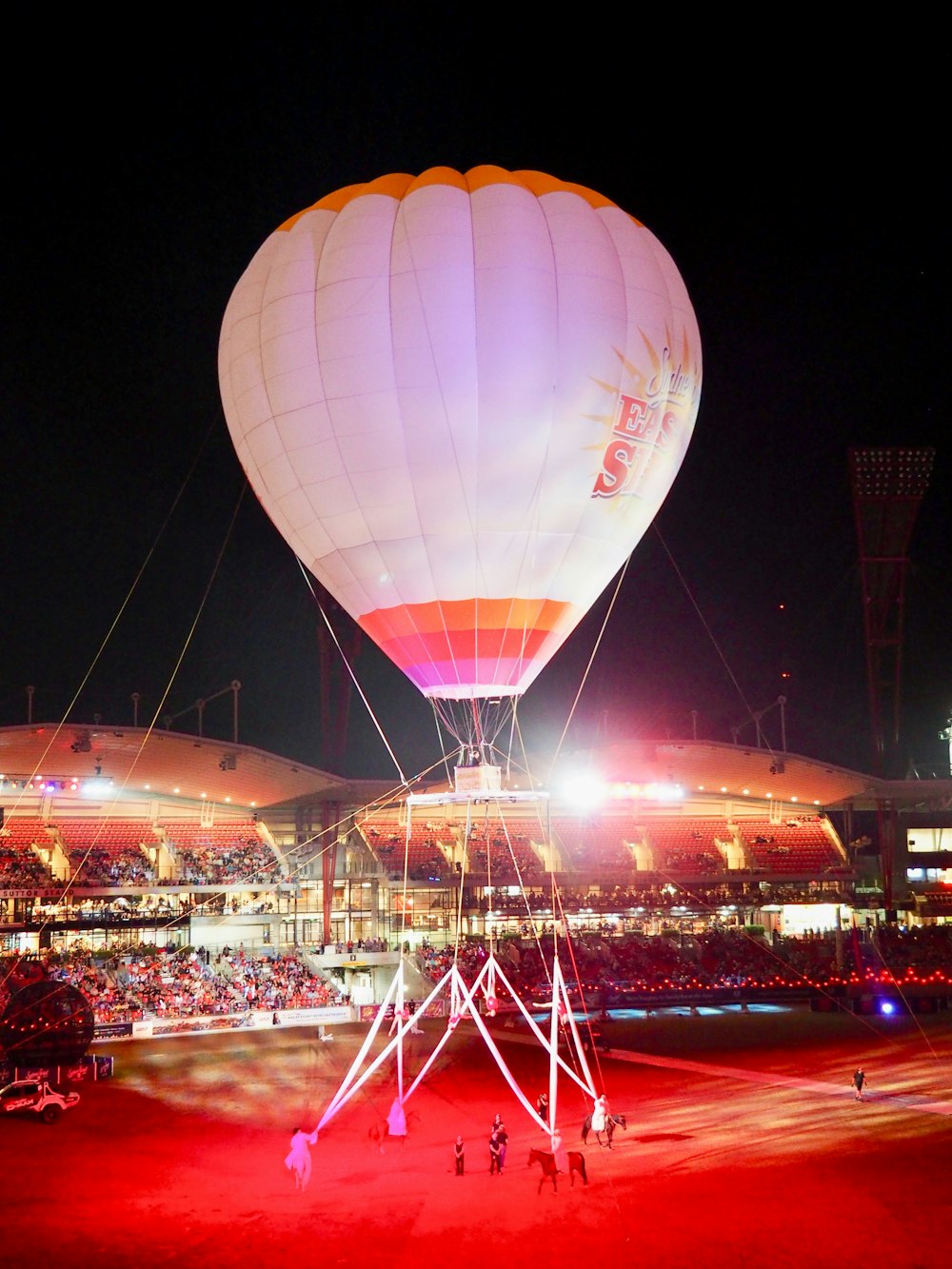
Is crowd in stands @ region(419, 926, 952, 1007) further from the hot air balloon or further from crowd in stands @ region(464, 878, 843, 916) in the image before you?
the hot air balloon

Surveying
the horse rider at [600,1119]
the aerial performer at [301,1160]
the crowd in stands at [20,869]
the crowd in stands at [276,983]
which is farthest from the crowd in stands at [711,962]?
the aerial performer at [301,1160]

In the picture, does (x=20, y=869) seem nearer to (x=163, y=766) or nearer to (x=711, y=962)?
(x=163, y=766)

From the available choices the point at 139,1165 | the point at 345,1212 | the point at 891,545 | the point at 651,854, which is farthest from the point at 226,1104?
the point at 891,545

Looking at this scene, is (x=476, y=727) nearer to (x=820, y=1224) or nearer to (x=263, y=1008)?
(x=820, y=1224)

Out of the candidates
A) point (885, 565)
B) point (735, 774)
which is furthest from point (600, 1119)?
point (885, 565)

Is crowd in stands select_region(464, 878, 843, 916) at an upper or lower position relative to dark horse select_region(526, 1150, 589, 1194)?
upper

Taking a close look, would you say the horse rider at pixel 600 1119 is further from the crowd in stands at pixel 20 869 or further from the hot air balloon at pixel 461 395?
the crowd in stands at pixel 20 869

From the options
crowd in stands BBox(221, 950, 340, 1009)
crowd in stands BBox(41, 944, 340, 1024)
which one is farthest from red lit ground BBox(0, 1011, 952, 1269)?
crowd in stands BBox(221, 950, 340, 1009)
